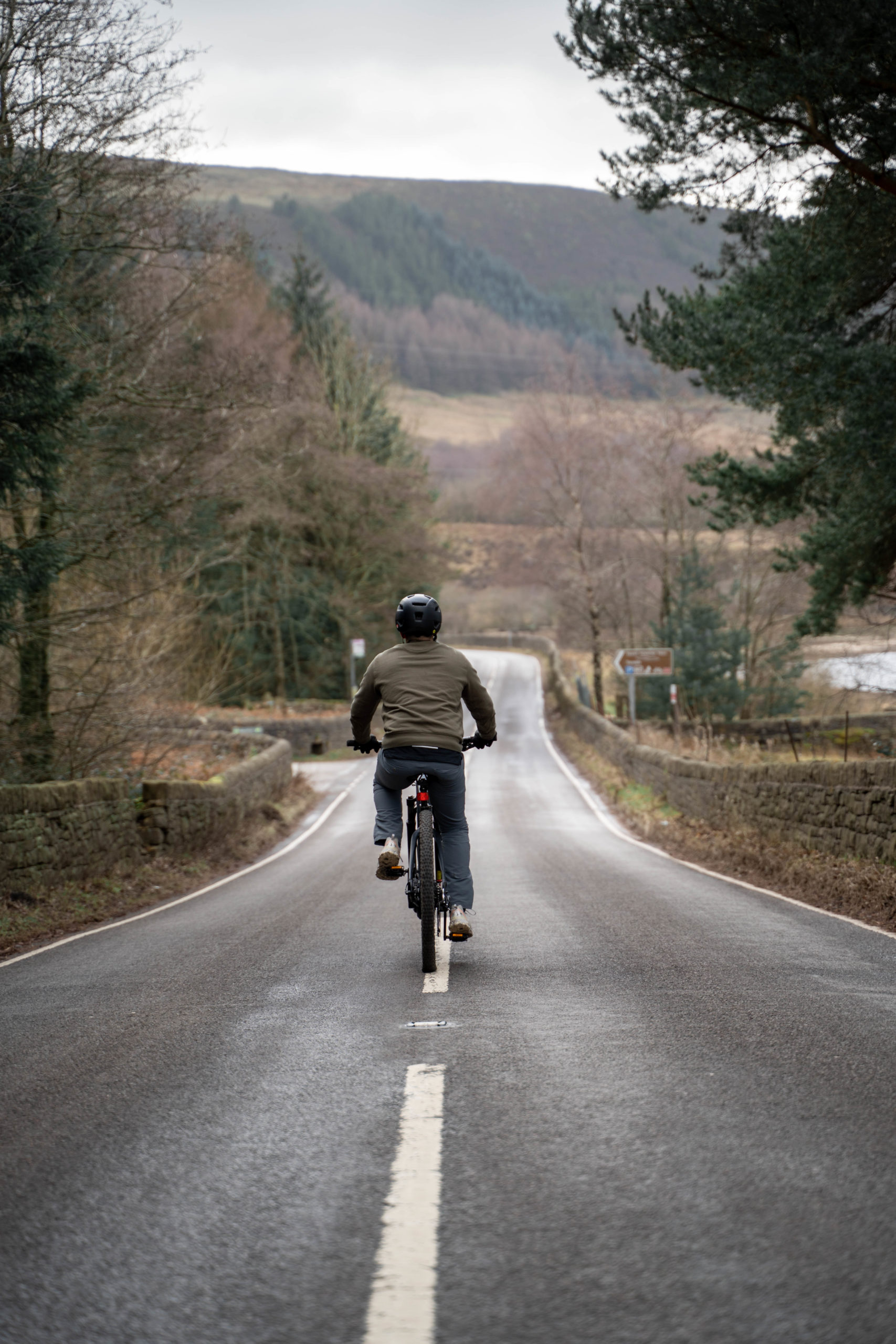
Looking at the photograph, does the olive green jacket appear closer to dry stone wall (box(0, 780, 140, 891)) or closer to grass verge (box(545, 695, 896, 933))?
grass verge (box(545, 695, 896, 933))

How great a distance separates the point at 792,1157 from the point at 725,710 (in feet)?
115

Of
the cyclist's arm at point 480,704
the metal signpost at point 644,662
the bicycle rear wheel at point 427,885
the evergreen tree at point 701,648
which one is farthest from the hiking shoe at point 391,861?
the evergreen tree at point 701,648

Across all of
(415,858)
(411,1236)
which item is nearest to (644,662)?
(415,858)

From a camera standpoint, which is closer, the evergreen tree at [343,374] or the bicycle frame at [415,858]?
the bicycle frame at [415,858]

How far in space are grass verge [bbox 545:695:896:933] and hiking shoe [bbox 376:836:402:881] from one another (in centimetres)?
393

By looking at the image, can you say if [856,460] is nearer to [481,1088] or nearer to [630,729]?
[481,1088]

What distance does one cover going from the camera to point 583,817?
22688mm

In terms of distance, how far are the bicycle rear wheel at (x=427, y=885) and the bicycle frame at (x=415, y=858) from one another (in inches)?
2.4

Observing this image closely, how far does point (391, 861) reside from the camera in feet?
22.6

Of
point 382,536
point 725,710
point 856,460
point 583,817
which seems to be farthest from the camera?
point 382,536

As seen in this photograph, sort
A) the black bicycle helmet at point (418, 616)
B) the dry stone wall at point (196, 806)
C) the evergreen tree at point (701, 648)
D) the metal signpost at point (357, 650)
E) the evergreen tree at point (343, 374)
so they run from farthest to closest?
the evergreen tree at point (343, 374), the metal signpost at point (357, 650), the evergreen tree at point (701, 648), the dry stone wall at point (196, 806), the black bicycle helmet at point (418, 616)

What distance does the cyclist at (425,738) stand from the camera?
6840mm

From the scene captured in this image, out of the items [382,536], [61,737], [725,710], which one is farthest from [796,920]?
[382,536]

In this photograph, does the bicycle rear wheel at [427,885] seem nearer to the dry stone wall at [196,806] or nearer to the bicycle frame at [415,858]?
the bicycle frame at [415,858]
